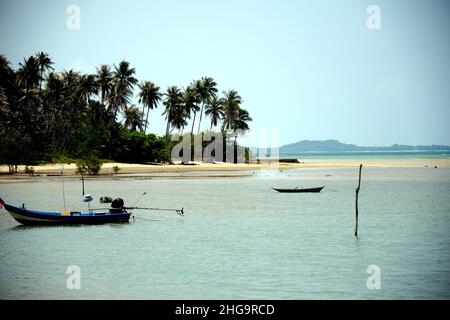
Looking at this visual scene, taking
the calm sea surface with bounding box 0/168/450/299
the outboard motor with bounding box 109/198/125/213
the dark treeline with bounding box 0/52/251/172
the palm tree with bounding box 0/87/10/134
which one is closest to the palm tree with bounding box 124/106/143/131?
the dark treeline with bounding box 0/52/251/172

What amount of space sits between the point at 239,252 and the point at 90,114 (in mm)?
86836

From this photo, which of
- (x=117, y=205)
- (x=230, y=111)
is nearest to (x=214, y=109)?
(x=230, y=111)

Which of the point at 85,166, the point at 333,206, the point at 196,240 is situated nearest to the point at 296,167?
the point at 85,166

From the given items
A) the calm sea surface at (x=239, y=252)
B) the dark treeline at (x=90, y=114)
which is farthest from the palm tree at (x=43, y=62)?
the calm sea surface at (x=239, y=252)

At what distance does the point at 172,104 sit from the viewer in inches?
4722

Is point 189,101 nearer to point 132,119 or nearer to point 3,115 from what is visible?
point 132,119

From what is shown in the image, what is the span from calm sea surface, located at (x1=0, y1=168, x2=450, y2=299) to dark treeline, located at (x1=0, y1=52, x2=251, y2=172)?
39.9m

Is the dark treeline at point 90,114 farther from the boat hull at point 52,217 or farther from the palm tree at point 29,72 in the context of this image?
the boat hull at point 52,217

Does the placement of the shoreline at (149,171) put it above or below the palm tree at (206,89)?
below

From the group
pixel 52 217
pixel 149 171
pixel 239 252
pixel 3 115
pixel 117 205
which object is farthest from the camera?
pixel 149 171

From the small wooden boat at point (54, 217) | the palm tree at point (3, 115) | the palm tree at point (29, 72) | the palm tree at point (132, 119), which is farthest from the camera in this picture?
the palm tree at point (132, 119)

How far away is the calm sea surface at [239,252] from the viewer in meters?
22.2
